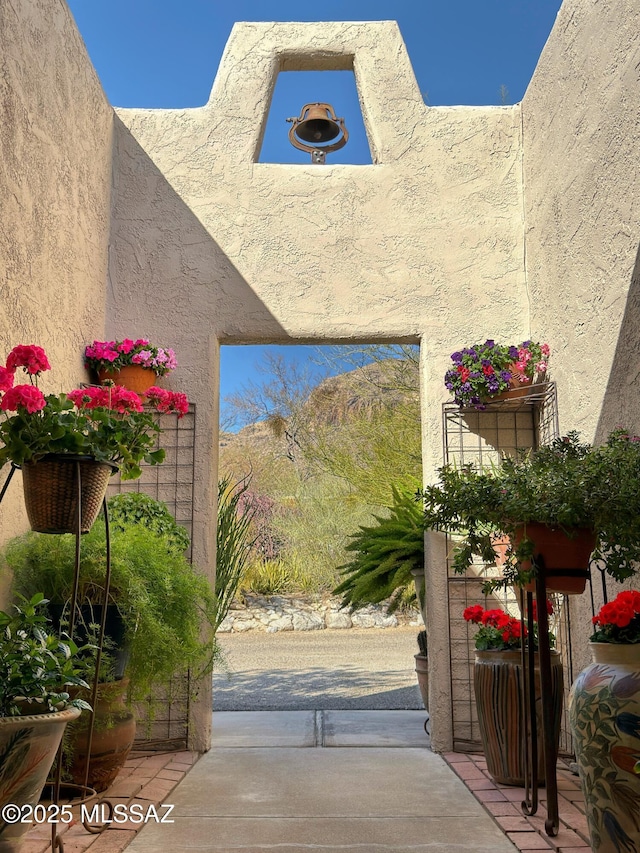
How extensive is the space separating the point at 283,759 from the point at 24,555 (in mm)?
1683

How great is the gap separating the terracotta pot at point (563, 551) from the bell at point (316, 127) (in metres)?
3.38

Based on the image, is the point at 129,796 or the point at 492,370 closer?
the point at 129,796

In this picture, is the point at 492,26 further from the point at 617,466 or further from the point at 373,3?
the point at 617,466

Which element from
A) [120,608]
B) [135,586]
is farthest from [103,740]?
[135,586]

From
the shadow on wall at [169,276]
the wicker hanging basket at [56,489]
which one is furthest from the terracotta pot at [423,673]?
the wicker hanging basket at [56,489]

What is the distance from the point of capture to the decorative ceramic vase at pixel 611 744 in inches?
78.2

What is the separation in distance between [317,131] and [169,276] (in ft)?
4.86

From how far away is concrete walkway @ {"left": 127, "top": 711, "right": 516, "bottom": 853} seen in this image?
255 cm

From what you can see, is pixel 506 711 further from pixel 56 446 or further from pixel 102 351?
pixel 102 351

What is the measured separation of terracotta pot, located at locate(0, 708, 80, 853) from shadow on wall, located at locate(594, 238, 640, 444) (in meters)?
2.28

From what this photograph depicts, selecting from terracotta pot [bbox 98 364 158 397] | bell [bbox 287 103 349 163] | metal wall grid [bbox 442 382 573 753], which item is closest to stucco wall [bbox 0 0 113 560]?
terracotta pot [bbox 98 364 158 397]

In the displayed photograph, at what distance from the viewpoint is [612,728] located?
6.68 feet

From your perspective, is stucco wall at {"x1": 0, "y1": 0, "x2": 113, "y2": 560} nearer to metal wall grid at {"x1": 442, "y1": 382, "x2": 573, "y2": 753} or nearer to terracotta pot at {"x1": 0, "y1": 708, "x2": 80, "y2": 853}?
terracotta pot at {"x1": 0, "y1": 708, "x2": 80, "y2": 853}

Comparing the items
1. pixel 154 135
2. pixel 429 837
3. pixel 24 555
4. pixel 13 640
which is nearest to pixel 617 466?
pixel 429 837
